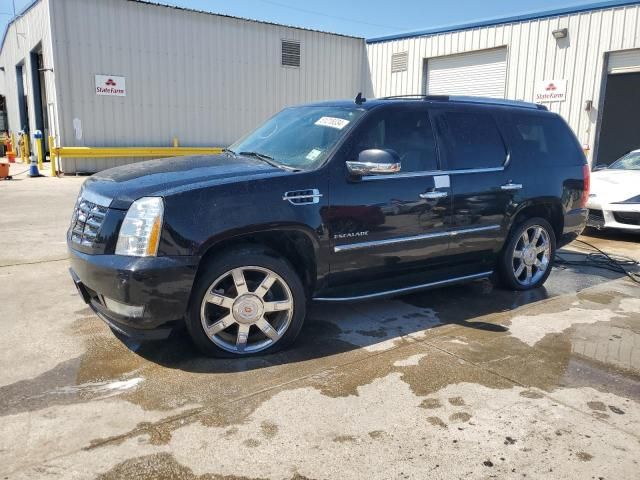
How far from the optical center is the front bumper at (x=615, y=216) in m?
8.04

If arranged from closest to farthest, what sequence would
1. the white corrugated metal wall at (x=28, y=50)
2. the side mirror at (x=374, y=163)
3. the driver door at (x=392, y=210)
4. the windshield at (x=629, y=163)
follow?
the side mirror at (x=374, y=163) → the driver door at (x=392, y=210) → the windshield at (x=629, y=163) → the white corrugated metal wall at (x=28, y=50)

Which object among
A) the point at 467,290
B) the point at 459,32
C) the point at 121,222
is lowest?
the point at 467,290

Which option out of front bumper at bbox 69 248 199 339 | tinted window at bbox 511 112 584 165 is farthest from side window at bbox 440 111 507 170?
front bumper at bbox 69 248 199 339

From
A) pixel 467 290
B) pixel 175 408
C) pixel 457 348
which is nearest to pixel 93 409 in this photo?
pixel 175 408

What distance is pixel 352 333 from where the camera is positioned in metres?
4.27

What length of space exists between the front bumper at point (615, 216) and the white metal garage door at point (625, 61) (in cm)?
639

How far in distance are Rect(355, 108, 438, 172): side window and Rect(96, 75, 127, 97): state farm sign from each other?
14.5 m

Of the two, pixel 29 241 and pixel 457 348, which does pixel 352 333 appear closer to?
pixel 457 348

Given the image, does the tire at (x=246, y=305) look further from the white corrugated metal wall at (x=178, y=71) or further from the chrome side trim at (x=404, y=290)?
the white corrugated metal wall at (x=178, y=71)

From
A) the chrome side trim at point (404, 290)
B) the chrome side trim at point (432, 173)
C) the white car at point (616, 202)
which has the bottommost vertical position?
the chrome side trim at point (404, 290)

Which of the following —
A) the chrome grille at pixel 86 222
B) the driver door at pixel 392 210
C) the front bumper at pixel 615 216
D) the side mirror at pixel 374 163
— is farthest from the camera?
the front bumper at pixel 615 216

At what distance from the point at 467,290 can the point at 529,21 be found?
12.0 metres

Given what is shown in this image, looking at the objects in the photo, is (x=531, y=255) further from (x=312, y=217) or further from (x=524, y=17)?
(x=524, y=17)

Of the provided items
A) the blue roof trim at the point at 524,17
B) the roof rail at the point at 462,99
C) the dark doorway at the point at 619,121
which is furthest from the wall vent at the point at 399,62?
the roof rail at the point at 462,99
